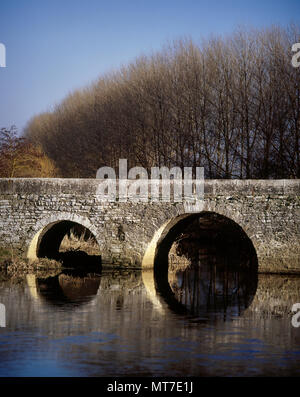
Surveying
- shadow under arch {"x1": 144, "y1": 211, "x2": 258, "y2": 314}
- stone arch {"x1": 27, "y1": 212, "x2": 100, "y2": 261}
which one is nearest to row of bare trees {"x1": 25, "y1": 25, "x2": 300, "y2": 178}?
shadow under arch {"x1": 144, "y1": 211, "x2": 258, "y2": 314}

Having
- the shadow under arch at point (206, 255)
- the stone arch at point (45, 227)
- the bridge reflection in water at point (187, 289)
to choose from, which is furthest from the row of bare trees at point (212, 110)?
the stone arch at point (45, 227)

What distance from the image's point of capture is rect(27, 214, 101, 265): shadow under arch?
17.5 m

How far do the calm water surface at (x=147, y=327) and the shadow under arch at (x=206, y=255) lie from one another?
4.4 inches

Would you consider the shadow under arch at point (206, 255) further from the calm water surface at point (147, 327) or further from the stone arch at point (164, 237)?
the calm water surface at point (147, 327)

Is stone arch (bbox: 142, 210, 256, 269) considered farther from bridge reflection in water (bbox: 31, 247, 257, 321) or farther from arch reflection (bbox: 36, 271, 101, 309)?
arch reflection (bbox: 36, 271, 101, 309)

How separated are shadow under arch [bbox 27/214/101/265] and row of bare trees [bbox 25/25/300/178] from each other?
23.8ft

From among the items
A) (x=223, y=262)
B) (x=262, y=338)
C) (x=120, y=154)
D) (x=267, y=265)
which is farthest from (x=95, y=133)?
(x=262, y=338)

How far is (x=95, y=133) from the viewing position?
3081 cm

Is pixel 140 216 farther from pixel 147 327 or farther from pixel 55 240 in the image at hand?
pixel 147 327

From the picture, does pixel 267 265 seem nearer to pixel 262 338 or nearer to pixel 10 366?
pixel 262 338

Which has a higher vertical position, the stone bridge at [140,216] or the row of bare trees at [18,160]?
the row of bare trees at [18,160]

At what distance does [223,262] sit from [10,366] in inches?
533

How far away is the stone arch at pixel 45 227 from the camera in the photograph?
17469 millimetres

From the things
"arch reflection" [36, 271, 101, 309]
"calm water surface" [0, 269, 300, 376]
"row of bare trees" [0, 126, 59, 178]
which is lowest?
"calm water surface" [0, 269, 300, 376]
